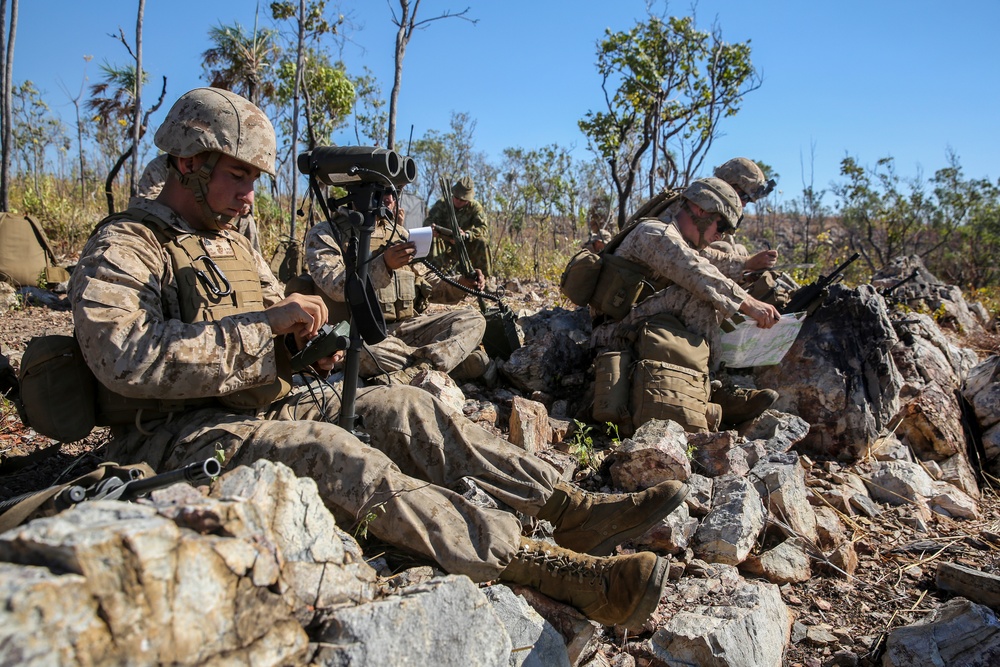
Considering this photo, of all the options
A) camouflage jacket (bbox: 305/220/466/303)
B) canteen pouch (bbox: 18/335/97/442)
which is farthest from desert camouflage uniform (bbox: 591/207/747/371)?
canteen pouch (bbox: 18/335/97/442)

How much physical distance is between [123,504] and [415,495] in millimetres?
916

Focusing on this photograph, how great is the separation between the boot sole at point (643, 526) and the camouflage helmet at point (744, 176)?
3573 millimetres

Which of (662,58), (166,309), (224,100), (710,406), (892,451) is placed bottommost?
(892,451)

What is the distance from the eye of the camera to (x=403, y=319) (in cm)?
509

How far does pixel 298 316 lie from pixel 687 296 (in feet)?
10.1

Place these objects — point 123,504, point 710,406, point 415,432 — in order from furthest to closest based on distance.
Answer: point 710,406 → point 415,432 → point 123,504

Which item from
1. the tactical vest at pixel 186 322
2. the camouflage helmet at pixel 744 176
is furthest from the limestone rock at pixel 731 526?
the camouflage helmet at pixel 744 176

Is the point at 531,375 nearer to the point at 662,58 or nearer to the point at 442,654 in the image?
the point at 442,654

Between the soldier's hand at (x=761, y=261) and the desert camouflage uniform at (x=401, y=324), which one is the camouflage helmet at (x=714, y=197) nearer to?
the soldier's hand at (x=761, y=261)

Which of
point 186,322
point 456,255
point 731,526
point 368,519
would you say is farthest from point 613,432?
point 456,255

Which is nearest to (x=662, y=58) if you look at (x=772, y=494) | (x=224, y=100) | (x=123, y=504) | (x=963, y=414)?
(x=963, y=414)

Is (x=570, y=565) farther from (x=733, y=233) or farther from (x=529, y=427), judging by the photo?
(x=733, y=233)

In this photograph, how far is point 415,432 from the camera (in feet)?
8.31

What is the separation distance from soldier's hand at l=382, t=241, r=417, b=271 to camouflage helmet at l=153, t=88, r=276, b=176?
1080 millimetres
